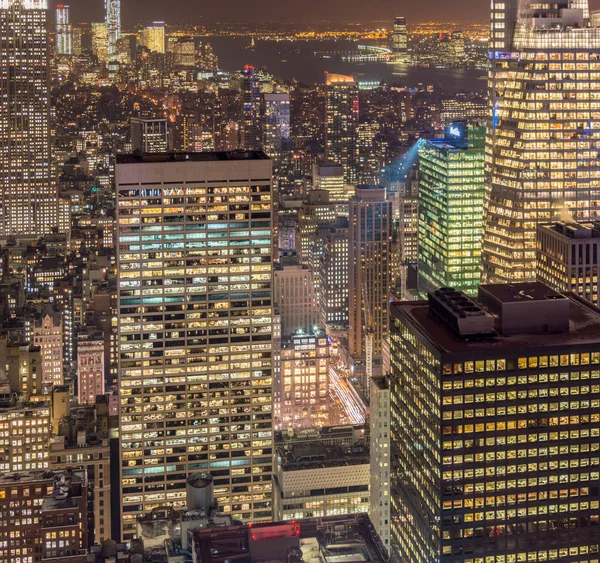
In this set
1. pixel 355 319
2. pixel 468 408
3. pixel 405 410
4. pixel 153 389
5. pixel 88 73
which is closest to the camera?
pixel 468 408

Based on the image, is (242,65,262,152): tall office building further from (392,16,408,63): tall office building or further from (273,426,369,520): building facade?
(273,426,369,520): building facade

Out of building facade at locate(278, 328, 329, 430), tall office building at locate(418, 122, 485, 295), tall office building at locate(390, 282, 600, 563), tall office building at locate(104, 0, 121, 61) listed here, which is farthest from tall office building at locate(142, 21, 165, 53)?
tall office building at locate(390, 282, 600, 563)

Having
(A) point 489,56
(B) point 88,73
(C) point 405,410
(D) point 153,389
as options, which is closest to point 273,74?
(B) point 88,73

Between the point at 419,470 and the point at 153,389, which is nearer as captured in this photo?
the point at 419,470

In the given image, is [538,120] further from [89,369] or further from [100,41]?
[100,41]

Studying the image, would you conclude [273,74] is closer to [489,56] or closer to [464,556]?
[489,56]

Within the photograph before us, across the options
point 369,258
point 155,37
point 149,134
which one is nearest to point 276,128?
point 149,134

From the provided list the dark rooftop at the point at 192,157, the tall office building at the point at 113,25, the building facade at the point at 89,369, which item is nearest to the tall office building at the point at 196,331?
the dark rooftop at the point at 192,157
